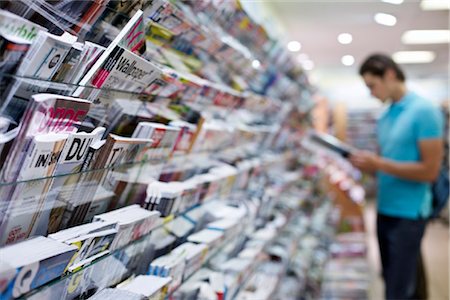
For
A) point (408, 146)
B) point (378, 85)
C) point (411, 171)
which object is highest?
point (378, 85)

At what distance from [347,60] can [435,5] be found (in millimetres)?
2221

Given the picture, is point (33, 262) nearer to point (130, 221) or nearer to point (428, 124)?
point (130, 221)

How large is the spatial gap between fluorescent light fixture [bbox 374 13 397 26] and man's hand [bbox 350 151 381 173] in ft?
4.06

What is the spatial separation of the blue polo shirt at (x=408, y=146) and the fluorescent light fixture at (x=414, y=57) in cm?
340

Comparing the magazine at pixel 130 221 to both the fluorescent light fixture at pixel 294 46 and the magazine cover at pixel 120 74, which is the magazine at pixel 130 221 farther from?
the fluorescent light fixture at pixel 294 46

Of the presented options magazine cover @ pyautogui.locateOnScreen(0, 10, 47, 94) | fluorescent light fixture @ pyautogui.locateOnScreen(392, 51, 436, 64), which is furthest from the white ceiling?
magazine cover @ pyautogui.locateOnScreen(0, 10, 47, 94)

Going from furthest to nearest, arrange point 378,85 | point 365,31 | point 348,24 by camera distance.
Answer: point 365,31, point 348,24, point 378,85

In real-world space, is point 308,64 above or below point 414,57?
below

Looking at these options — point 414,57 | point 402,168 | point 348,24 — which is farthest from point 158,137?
point 414,57

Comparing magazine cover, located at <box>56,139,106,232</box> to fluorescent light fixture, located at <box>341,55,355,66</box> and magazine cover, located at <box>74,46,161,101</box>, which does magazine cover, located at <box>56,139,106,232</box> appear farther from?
fluorescent light fixture, located at <box>341,55,355,66</box>

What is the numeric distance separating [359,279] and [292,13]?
2.05 m

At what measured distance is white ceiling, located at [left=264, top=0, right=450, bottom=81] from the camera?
2950 mm

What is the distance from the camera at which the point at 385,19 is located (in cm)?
326

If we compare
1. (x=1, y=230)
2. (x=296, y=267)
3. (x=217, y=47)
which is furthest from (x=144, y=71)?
(x=296, y=267)
